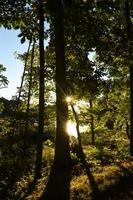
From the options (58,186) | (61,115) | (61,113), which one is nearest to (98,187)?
(58,186)

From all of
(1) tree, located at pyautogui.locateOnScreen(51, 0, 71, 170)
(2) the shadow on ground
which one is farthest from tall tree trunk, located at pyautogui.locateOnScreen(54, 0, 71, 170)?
(2) the shadow on ground

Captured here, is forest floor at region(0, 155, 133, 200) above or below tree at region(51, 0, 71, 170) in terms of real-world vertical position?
below

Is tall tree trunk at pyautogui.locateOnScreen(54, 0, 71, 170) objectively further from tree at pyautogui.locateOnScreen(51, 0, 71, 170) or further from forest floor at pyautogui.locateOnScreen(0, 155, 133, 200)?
forest floor at pyautogui.locateOnScreen(0, 155, 133, 200)

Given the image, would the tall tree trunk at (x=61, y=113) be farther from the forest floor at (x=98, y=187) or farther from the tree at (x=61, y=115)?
the forest floor at (x=98, y=187)

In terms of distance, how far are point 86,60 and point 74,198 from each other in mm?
9292

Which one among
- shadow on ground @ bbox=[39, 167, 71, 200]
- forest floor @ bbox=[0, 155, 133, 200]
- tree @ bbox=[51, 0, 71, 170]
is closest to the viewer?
forest floor @ bbox=[0, 155, 133, 200]

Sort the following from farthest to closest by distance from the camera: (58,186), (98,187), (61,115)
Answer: (61,115), (58,186), (98,187)

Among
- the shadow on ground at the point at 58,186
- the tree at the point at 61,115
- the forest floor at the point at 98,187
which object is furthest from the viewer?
the tree at the point at 61,115

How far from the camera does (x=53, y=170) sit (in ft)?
52.0

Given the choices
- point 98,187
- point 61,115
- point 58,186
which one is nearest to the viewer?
point 98,187

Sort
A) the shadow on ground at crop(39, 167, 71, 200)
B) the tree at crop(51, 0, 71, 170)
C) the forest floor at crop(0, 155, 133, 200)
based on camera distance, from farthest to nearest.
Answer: the tree at crop(51, 0, 71, 170)
the shadow on ground at crop(39, 167, 71, 200)
the forest floor at crop(0, 155, 133, 200)

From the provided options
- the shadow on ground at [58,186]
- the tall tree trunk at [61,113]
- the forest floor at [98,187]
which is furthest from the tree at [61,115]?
the forest floor at [98,187]

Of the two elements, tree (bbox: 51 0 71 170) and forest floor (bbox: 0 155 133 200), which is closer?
forest floor (bbox: 0 155 133 200)

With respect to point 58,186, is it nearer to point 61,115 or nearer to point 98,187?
point 98,187
